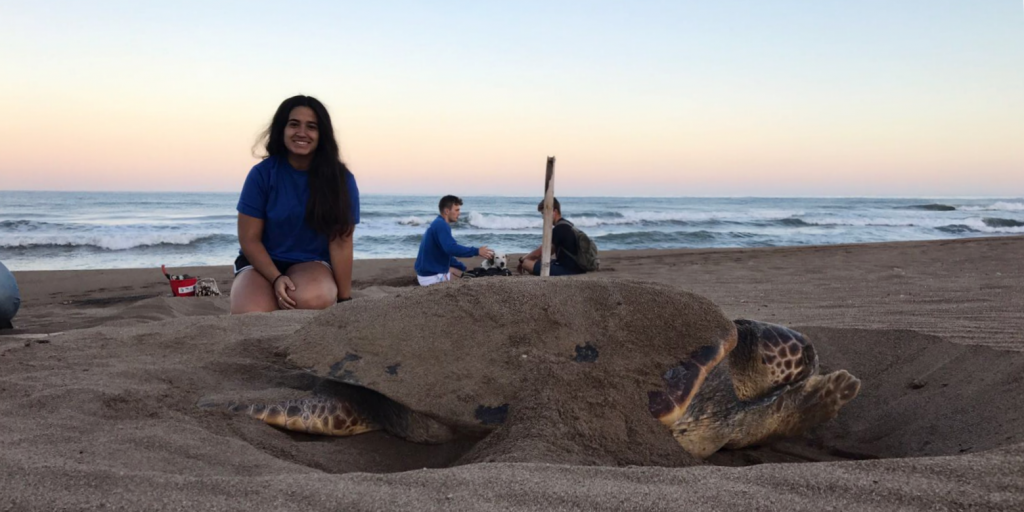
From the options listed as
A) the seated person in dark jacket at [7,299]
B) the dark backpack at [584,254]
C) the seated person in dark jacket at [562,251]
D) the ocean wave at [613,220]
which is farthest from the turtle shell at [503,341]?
the ocean wave at [613,220]

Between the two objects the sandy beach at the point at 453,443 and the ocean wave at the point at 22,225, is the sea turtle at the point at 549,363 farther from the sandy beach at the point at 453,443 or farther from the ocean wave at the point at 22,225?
the ocean wave at the point at 22,225

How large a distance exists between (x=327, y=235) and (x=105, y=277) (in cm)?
657

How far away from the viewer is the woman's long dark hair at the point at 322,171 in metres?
3.33

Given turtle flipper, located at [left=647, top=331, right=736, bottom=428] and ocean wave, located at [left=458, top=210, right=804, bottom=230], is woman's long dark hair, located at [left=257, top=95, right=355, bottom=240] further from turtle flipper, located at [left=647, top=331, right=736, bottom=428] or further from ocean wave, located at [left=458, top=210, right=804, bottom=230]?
ocean wave, located at [left=458, top=210, right=804, bottom=230]

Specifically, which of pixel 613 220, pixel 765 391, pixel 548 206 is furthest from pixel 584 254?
pixel 613 220

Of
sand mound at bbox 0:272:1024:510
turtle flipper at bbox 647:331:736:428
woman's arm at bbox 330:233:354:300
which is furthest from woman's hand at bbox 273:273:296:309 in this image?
turtle flipper at bbox 647:331:736:428

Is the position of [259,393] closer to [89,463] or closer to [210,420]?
[210,420]

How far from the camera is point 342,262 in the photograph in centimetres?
357

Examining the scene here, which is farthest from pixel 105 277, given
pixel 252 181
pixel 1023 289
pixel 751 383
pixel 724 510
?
pixel 1023 289

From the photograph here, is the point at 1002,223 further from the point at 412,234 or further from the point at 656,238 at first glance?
the point at 412,234

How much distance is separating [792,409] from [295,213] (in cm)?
260

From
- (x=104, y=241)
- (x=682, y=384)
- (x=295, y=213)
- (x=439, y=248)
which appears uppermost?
(x=295, y=213)

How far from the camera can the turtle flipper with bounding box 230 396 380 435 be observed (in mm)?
2189

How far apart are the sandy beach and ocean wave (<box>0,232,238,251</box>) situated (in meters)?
9.44
